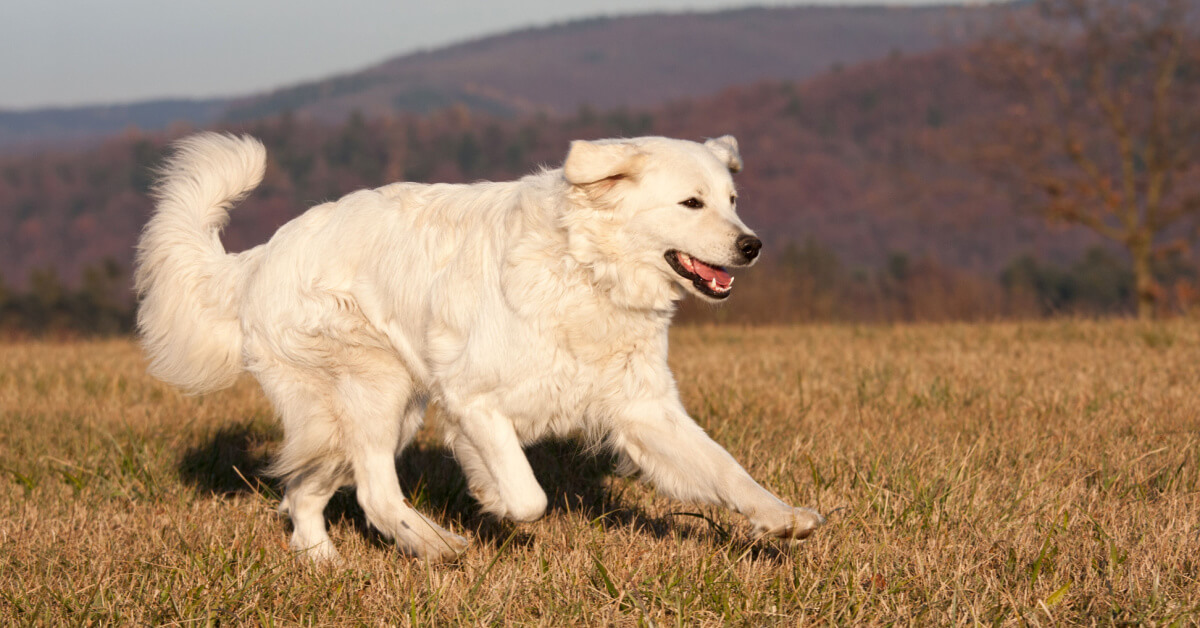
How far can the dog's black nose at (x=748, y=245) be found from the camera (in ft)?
11.9

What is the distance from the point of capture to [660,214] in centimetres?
375

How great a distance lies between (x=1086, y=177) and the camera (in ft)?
70.8

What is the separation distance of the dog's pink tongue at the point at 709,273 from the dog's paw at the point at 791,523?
88 cm

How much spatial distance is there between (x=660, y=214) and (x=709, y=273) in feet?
0.89

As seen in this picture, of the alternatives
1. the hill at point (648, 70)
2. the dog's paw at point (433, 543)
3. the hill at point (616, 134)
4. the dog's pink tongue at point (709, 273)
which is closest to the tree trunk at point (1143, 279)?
the dog's pink tongue at point (709, 273)

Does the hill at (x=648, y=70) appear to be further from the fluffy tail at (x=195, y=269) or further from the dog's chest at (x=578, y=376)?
the dog's chest at (x=578, y=376)

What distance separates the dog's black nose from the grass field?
3.27ft

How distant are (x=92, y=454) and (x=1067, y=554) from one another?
180 inches

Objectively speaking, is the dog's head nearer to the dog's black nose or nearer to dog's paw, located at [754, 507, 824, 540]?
the dog's black nose

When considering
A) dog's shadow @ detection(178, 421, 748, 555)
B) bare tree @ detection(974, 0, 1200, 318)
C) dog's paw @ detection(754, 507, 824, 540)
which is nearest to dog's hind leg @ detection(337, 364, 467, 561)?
dog's shadow @ detection(178, 421, 748, 555)

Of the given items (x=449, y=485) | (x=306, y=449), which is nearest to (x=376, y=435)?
(x=306, y=449)

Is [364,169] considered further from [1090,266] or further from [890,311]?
[890,311]

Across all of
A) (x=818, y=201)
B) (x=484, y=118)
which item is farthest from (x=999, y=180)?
(x=484, y=118)

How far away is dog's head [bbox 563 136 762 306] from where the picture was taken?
12.0 feet
